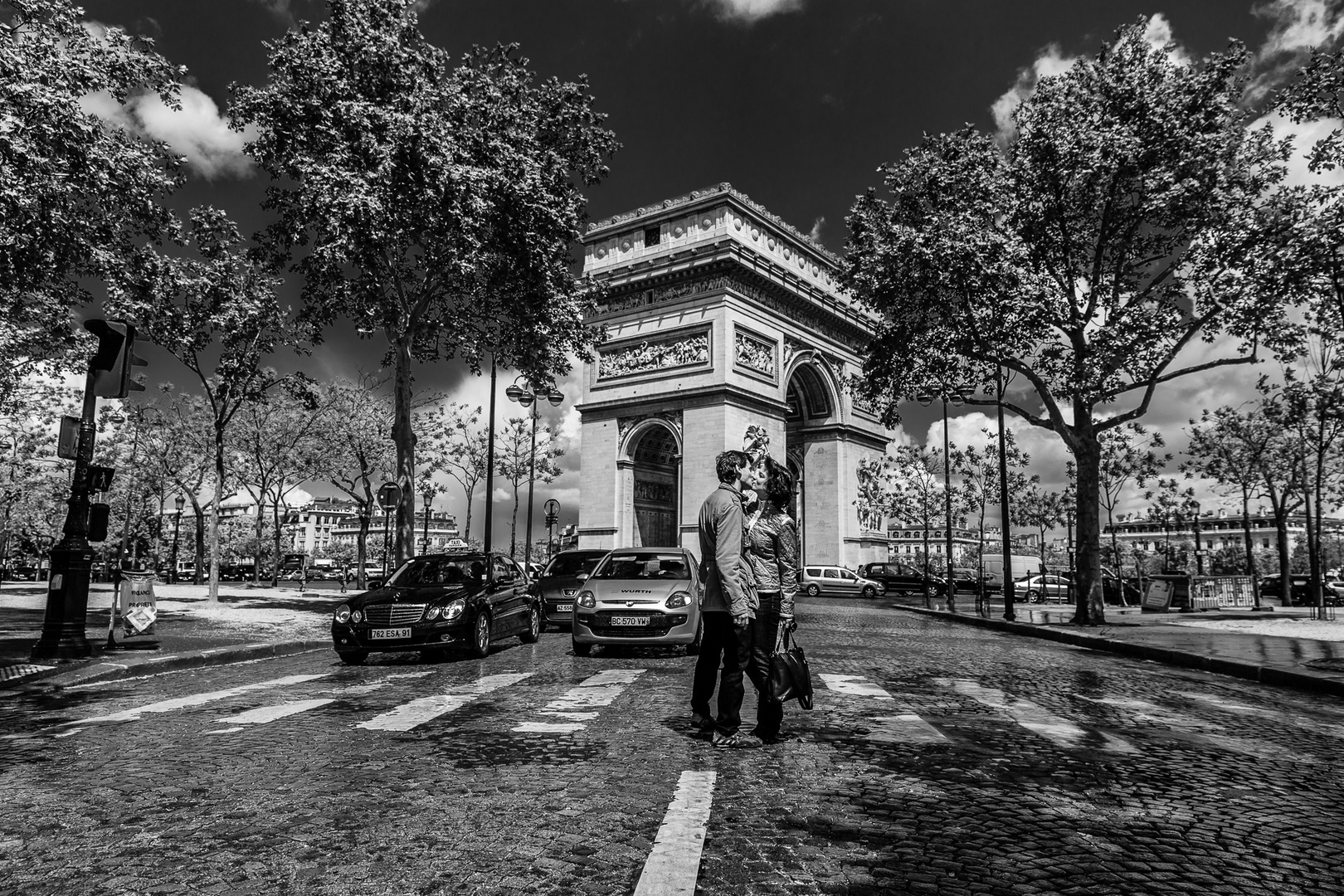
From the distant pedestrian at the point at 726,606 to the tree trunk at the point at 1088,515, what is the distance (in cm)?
1690

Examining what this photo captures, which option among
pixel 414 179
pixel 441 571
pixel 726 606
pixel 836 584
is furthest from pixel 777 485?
pixel 836 584

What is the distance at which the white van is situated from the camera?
41.8 m

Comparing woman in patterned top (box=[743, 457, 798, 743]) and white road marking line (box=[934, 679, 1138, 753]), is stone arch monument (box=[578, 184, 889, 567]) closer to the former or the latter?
white road marking line (box=[934, 679, 1138, 753])

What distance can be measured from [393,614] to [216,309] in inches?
541

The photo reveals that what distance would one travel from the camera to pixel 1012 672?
10.2 m

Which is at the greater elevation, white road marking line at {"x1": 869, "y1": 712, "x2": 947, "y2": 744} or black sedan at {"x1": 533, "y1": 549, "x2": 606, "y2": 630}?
black sedan at {"x1": 533, "y1": 549, "x2": 606, "y2": 630}

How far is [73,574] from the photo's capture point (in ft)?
33.3

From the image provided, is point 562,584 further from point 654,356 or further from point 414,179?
point 654,356

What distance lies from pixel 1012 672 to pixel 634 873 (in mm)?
8240

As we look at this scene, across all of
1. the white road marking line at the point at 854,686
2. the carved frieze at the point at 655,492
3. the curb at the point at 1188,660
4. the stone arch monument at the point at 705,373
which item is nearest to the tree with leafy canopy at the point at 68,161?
the white road marking line at the point at 854,686

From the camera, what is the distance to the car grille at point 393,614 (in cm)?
1076

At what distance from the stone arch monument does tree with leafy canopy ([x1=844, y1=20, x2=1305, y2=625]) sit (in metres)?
16.8

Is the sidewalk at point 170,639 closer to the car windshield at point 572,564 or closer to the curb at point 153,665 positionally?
the curb at point 153,665

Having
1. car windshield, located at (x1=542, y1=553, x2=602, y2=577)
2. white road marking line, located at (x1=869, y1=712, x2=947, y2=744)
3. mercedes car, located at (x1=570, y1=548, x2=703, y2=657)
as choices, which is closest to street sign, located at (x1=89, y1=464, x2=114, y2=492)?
mercedes car, located at (x1=570, y1=548, x2=703, y2=657)
